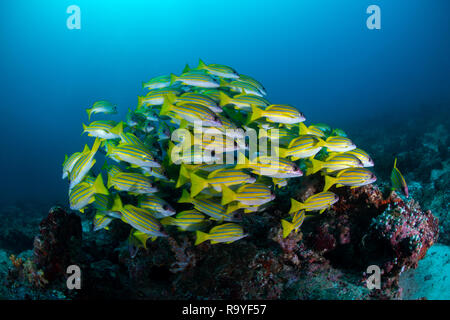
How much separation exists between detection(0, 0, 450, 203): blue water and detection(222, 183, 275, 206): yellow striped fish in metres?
44.8

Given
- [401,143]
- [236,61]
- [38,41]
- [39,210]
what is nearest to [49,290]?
[39,210]

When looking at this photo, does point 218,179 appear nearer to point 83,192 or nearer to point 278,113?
point 278,113

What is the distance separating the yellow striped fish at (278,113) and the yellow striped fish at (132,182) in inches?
77.4

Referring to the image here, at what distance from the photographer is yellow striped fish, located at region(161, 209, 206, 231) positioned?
11.2ft

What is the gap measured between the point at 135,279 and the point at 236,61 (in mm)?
134980

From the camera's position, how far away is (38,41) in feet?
305

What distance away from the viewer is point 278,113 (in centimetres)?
364

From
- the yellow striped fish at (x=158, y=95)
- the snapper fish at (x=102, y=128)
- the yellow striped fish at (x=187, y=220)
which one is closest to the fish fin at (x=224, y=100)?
the yellow striped fish at (x=158, y=95)

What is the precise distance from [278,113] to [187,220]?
218cm

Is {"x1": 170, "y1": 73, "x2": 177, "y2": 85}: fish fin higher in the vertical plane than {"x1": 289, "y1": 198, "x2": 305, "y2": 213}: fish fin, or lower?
higher

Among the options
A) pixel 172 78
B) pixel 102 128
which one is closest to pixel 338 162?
pixel 172 78

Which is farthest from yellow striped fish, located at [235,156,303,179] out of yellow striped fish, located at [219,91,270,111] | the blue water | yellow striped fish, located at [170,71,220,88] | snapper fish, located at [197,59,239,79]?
the blue water

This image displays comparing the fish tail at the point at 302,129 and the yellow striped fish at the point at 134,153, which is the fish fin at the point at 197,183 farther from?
the fish tail at the point at 302,129

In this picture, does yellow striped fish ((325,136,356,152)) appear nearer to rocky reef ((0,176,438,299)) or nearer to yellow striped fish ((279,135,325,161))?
yellow striped fish ((279,135,325,161))
